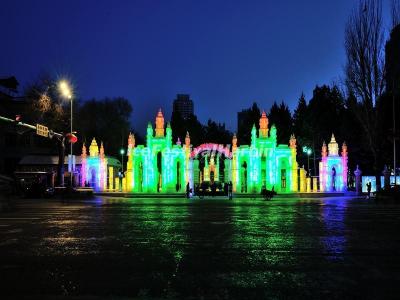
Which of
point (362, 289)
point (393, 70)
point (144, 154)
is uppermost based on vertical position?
point (393, 70)

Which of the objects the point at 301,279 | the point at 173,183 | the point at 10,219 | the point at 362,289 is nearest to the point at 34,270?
the point at 301,279

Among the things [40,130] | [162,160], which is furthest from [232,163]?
[40,130]

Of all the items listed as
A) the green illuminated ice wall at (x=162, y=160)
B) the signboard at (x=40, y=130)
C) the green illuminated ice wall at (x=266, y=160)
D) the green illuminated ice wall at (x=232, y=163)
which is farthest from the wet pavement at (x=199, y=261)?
the green illuminated ice wall at (x=162, y=160)

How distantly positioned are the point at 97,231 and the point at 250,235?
439 cm

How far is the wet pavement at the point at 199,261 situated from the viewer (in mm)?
7570

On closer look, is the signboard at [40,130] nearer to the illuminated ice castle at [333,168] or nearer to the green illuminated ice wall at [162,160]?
the green illuminated ice wall at [162,160]

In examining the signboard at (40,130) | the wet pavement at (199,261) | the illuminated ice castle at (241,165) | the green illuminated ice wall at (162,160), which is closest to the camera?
the wet pavement at (199,261)

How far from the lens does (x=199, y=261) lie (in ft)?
32.6

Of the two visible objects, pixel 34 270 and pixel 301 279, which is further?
pixel 34 270

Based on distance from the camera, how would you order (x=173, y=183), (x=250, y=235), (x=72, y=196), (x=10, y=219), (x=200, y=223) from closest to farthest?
(x=250, y=235)
(x=200, y=223)
(x=10, y=219)
(x=72, y=196)
(x=173, y=183)

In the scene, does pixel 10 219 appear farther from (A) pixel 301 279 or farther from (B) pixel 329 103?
(B) pixel 329 103

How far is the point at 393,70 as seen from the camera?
42.2 metres

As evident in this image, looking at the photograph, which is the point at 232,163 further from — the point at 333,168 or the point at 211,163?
the point at 211,163

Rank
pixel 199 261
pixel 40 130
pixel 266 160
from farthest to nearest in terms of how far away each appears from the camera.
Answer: pixel 266 160, pixel 40 130, pixel 199 261
